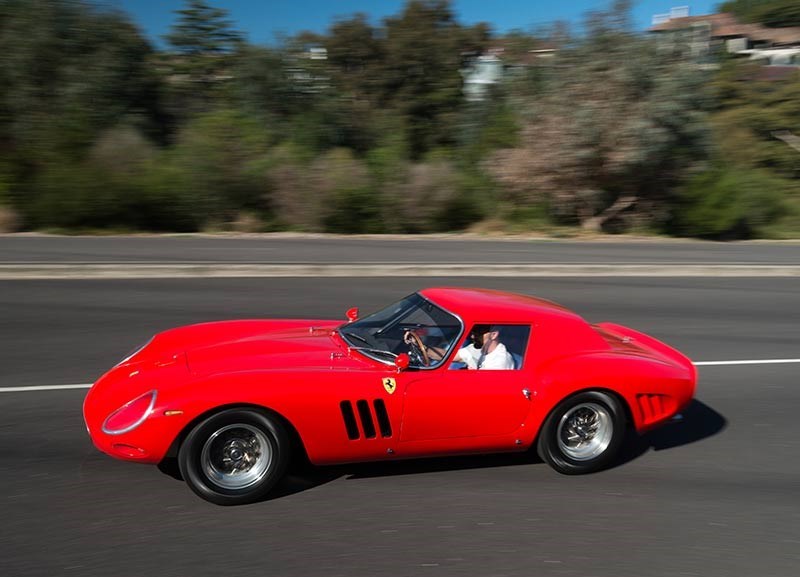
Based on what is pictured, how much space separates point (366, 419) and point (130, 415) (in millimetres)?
1404

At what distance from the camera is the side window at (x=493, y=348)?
5235 millimetres

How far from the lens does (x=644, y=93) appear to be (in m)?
21.6

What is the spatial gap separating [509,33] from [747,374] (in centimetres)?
2757

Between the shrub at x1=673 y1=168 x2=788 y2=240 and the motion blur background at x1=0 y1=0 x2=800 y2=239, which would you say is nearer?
the motion blur background at x1=0 y1=0 x2=800 y2=239

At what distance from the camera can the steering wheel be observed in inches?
203

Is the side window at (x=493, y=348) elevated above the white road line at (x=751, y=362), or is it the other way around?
the side window at (x=493, y=348)

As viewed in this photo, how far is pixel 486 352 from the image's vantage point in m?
5.31

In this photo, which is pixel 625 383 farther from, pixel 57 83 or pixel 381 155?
pixel 57 83

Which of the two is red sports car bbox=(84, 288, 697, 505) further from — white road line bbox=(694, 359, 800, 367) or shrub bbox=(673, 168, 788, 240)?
shrub bbox=(673, 168, 788, 240)

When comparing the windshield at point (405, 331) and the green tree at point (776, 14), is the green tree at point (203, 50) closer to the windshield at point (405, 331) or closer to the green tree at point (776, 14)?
the windshield at point (405, 331)

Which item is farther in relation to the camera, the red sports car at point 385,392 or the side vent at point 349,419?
the side vent at point 349,419

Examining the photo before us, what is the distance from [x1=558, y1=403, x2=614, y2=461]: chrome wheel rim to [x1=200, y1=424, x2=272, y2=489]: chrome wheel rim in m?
2.07

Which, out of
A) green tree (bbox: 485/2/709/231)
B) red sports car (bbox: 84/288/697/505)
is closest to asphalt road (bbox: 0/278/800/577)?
red sports car (bbox: 84/288/697/505)

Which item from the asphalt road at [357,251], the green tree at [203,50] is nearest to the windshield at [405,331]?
the asphalt road at [357,251]
